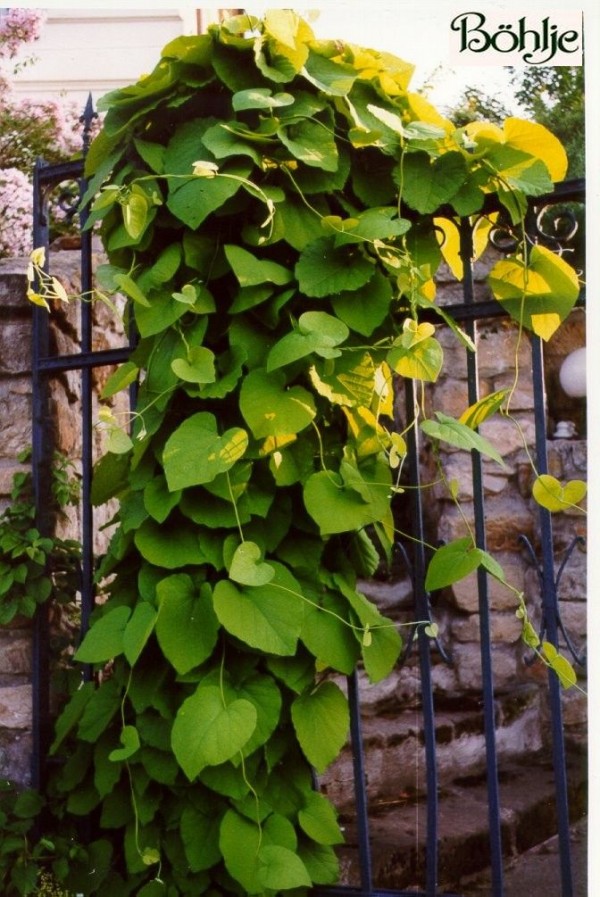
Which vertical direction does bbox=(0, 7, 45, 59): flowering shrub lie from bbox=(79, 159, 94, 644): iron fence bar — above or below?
above

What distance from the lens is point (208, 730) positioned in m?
1.32

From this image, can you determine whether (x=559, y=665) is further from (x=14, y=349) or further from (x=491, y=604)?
(x=491, y=604)

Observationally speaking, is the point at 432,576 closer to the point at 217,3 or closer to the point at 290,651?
the point at 290,651

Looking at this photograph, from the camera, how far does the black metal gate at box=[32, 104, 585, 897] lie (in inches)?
60.5

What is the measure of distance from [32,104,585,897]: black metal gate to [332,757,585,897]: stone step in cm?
49

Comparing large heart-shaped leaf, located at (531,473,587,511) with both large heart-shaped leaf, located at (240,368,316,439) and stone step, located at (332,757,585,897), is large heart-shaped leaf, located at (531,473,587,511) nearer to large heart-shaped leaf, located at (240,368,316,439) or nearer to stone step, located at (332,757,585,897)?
large heart-shaped leaf, located at (240,368,316,439)

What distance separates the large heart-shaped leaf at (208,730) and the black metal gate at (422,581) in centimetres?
33

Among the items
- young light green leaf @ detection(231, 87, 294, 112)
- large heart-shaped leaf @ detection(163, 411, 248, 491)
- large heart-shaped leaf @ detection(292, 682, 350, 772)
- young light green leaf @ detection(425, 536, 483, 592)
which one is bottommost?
large heart-shaped leaf @ detection(292, 682, 350, 772)

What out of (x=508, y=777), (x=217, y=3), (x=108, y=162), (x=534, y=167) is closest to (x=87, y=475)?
(x=108, y=162)

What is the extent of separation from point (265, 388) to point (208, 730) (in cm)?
51

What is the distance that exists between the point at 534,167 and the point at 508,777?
6.20 feet

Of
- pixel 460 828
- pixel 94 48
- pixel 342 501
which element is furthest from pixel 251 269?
pixel 94 48

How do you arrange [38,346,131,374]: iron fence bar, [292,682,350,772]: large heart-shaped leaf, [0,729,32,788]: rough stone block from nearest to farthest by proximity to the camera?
[292,682,350,772]: large heart-shaped leaf
[38,346,131,374]: iron fence bar
[0,729,32,788]: rough stone block

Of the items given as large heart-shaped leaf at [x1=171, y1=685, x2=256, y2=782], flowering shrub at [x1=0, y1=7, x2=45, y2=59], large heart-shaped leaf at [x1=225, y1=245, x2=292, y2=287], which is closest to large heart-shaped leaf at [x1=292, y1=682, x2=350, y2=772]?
large heart-shaped leaf at [x1=171, y1=685, x2=256, y2=782]
